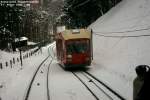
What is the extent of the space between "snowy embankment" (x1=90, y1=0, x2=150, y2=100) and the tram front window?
5.71ft

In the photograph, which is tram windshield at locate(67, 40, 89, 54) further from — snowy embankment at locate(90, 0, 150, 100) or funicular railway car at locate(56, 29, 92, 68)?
snowy embankment at locate(90, 0, 150, 100)

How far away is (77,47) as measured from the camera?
28469 millimetres

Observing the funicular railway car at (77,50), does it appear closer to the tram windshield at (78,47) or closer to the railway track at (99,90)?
the tram windshield at (78,47)

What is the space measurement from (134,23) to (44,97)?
1986cm

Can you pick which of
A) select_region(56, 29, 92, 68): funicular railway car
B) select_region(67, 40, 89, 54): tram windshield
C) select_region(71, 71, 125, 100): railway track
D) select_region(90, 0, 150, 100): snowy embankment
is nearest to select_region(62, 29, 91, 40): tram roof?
select_region(56, 29, 92, 68): funicular railway car

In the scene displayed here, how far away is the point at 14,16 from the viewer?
2810 inches

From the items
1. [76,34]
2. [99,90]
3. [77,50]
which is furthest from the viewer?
[76,34]

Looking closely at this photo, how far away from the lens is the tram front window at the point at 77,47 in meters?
28.4

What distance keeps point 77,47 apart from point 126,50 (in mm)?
3562

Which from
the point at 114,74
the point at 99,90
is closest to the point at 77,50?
the point at 114,74

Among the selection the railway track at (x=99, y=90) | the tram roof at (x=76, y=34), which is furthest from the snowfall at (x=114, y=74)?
the tram roof at (x=76, y=34)

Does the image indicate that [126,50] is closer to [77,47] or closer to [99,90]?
[77,47]

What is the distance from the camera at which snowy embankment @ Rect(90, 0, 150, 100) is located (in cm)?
2050

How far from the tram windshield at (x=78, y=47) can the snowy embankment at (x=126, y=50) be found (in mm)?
1761
